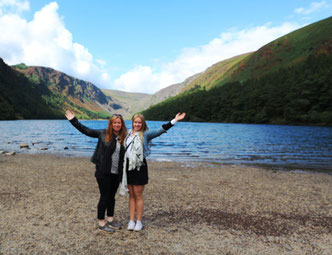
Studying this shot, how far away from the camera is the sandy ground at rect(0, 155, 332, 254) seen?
6062 millimetres

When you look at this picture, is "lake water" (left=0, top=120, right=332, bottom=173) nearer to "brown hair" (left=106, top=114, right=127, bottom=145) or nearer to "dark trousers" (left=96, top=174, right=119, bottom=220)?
"dark trousers" (left=96, top=174, right=119, bottom=220)

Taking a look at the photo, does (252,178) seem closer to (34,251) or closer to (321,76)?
(34,251)

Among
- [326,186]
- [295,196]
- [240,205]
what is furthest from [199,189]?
[326,186]

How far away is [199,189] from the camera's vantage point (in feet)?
39.5

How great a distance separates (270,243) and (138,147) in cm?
465

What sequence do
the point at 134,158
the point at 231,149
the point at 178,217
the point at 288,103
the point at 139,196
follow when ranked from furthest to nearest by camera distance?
the point at 288,103 → the point at 231,149 → the point at 178,217 → the point at 139,196 → the point at 134,158

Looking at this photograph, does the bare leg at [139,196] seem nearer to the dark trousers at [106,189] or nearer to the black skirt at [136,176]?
the black skirt at [136,176]

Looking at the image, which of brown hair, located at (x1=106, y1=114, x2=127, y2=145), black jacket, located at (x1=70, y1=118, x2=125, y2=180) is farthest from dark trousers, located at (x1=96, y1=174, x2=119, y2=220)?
brown hair, located at (x1=106, y1=114, x2=127, y2=145)

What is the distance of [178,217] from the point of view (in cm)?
812

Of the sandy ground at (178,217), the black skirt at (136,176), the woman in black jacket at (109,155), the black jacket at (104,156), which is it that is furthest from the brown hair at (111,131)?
the sandy ground at (178,217)

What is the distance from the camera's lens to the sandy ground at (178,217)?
6.06 meters

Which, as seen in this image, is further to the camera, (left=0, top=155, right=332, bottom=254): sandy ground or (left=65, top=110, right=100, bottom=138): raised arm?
(left=65, top=110, right=100, bottom=138): raised arm

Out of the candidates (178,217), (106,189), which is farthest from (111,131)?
A: (178,217)

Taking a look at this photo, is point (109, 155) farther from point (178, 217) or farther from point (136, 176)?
point (178, 217)
